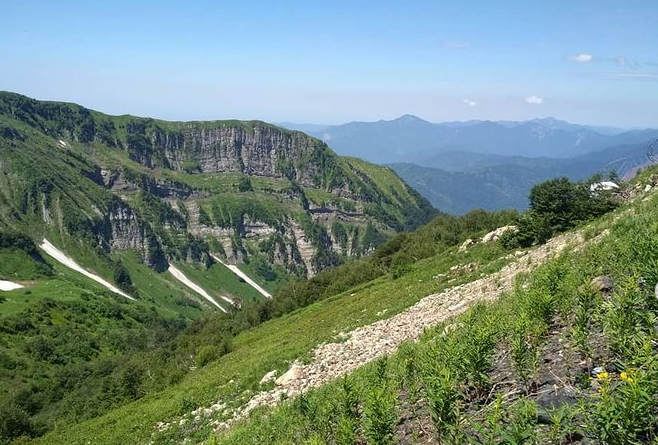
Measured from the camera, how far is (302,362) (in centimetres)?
2623

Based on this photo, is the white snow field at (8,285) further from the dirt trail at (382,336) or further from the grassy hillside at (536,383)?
the grassy hillside at (536,383)

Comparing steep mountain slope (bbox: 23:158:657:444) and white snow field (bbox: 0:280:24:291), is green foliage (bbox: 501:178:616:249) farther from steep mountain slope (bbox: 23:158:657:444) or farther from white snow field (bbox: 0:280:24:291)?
white snow field (bbox: 0:280:24:291)

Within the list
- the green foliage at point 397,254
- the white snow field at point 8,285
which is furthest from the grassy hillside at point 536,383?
the white snow field at point 8,285

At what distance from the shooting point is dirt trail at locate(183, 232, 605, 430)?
2209 cm

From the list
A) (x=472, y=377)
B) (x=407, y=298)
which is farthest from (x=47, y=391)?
(x=472, y=377)

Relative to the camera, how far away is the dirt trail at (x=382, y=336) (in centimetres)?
2209

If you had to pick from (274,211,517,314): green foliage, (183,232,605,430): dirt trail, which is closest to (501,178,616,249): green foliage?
(183,232,605,430): dirt trail

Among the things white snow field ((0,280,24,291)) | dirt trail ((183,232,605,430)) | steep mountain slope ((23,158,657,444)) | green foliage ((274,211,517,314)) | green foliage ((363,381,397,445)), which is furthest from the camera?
white snow field ((0,280,24,291))

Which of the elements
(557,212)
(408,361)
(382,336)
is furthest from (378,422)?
(557,212)

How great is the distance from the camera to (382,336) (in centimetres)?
2567

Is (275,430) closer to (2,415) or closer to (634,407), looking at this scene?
(634,407)

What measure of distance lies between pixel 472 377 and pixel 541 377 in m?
1.38

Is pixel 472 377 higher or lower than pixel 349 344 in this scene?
higher

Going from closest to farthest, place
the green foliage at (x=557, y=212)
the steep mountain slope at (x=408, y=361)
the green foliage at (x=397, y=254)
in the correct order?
the steep mountain slope at (x=408, y=361)
the green foliage at (x=557, y=212)
the green foliage at (x=397, y=254)
